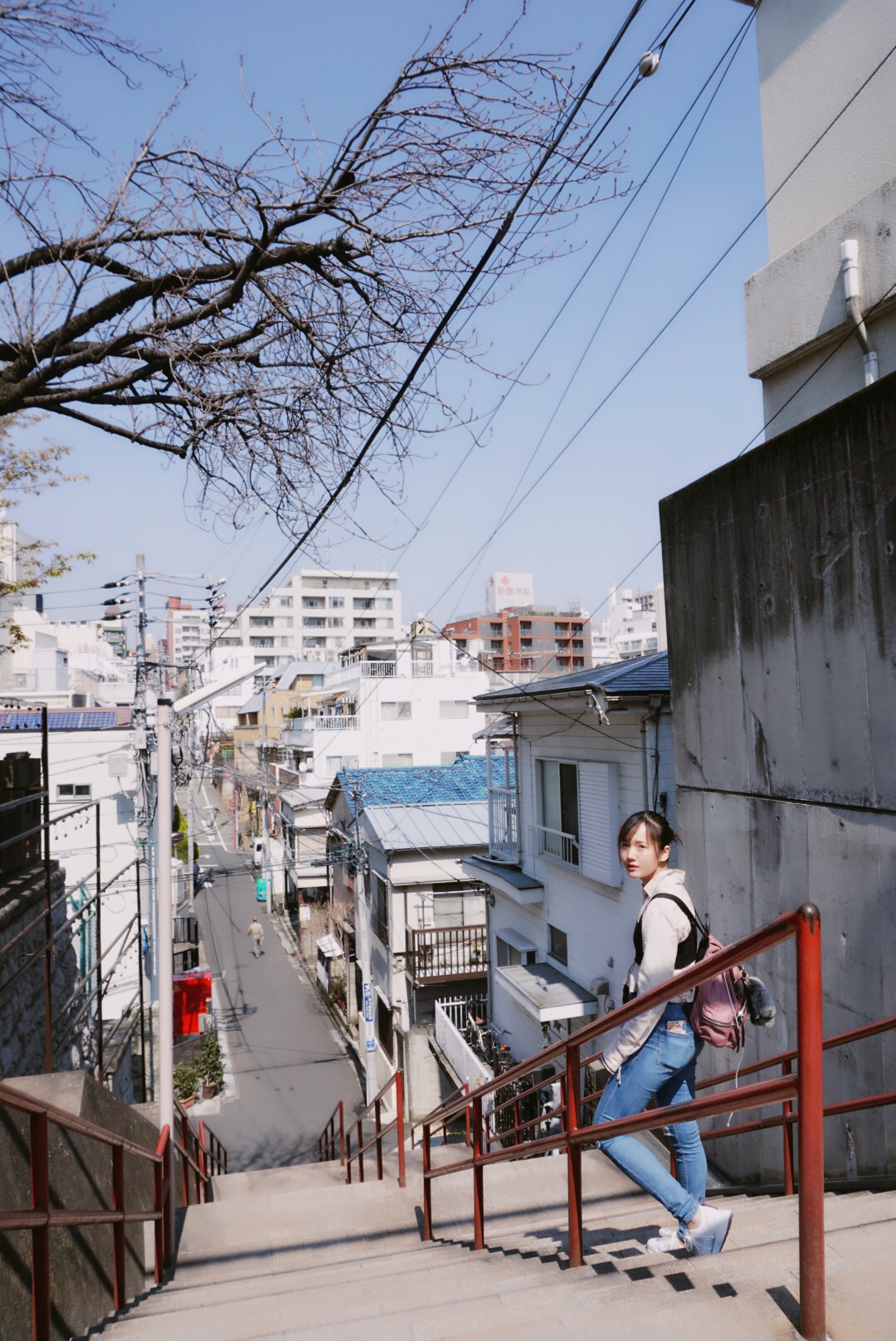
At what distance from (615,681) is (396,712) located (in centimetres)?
2389

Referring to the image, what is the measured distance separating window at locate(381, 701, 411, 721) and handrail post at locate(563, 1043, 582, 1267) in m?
30.8

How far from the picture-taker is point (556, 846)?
13.4 m

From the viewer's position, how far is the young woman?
293 centimetres

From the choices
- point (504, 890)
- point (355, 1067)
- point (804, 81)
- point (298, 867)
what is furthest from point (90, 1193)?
point (298, 867)

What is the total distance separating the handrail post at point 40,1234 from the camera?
101 inches

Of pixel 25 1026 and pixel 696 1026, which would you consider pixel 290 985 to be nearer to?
pixel 25 1026

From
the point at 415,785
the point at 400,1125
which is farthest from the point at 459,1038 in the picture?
the point at 400,1125

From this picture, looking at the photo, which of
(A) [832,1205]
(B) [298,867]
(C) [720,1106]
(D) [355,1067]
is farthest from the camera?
(B) [298,867]

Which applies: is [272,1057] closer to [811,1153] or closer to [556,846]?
[556,846]

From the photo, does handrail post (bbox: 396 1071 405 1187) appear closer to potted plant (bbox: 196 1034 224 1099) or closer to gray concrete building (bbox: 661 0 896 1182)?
gray concrete building (bbox: 661 0 896 1182)

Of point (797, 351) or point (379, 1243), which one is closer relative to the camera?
point (379, 1243)

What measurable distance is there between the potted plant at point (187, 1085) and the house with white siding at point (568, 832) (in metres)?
7.25

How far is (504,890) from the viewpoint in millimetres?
14219

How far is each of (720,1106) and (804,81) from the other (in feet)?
23.0
